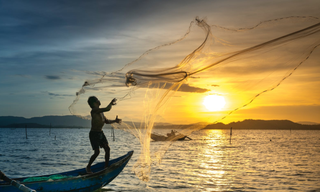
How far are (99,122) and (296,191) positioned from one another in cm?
1101

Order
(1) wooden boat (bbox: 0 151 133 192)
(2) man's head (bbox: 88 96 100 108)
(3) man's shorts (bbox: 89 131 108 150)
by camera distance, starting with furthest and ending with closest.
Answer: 1. (3) man's shorts (bbox: 89 131 108 150)
2. (2) man's head (bbox: 88 96 100 108)
3. (1) wooden boat (bbox: 0 151 133 192)

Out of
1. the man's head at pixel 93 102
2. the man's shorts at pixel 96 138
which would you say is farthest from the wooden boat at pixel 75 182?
the man's head at pixel 93 102

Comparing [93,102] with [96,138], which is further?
[96,138]

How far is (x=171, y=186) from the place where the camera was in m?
15.2

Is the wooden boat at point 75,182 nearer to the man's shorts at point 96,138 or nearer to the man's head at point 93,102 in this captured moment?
the man's shorts at point 96,138

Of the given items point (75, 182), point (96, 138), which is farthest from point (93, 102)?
point (75, 182)

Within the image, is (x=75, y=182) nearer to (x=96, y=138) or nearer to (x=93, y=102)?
(x=96, y=138)

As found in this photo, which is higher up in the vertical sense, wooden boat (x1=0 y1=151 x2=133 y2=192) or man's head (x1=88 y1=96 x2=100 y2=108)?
man's head (x1=88 y1=96 x2=100 y2=108)

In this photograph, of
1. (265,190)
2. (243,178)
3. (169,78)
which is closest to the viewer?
(169,78)

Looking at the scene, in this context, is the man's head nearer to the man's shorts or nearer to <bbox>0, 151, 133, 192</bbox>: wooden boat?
the man's shorts

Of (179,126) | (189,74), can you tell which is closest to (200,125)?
(179,126)

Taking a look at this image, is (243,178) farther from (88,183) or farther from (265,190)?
(88,183)

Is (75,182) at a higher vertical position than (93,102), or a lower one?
lower

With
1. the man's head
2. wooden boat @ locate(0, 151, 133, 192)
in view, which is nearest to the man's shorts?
the man's head
